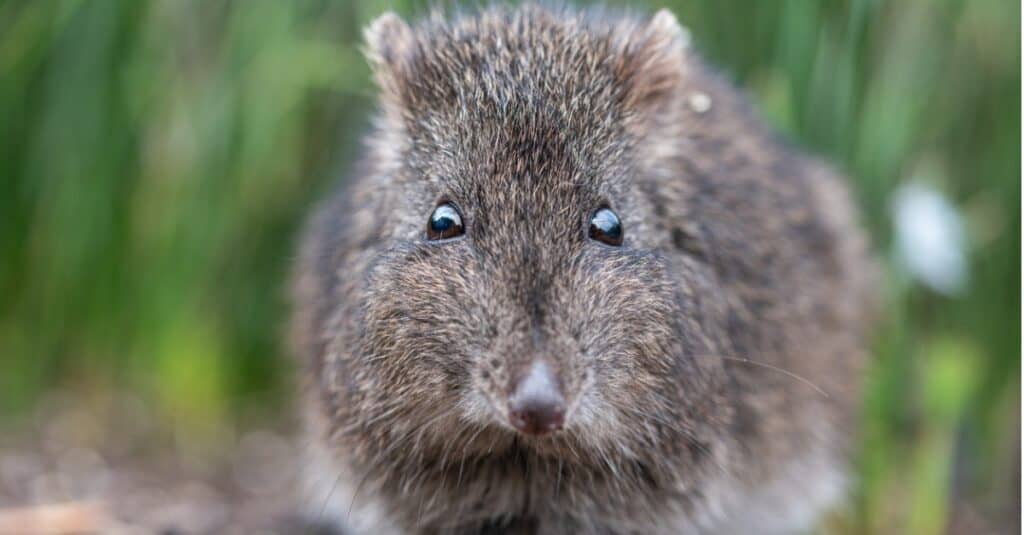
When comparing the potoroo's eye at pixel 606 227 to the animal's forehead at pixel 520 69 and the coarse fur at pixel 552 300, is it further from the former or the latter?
the animal's forehead at pixel 520 69

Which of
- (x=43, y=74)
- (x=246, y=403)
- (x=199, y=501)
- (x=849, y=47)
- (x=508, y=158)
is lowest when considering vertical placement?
(x=199, y=501)

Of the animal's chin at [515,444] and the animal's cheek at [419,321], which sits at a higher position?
the animal's cheek at [419,321]

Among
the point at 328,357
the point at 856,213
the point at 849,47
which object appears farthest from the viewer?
the point at 856,213

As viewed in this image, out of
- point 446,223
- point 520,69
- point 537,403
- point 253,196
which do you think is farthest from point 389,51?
point 253,196

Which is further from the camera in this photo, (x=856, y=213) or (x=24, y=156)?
Result: (x=24, y=156)

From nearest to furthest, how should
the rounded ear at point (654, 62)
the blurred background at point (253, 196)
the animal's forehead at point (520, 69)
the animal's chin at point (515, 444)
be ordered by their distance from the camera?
the animal's chin at point (515, 444) < the animal's forehead at point (520, 69) < the rounded ear at point (654, 62) < the blurred background at point (253, 196)

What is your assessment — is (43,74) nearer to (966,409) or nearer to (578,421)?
(578,421)

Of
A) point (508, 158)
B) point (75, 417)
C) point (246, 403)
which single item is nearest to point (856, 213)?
point (508, 158)

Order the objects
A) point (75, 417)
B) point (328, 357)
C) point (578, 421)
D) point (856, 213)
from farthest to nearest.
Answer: point (75, 417), point (856, 213), point (328, 357), point (578, 421)

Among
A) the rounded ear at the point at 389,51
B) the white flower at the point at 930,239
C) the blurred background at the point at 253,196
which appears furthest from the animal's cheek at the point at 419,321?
the white flower at the point at 930,239
